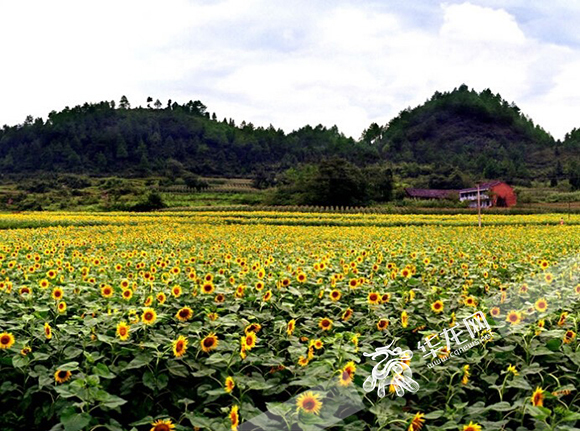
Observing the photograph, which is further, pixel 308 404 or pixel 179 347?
pixel 179 347

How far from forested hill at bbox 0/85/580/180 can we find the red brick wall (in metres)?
14.9

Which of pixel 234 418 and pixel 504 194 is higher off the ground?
pixel 504 194

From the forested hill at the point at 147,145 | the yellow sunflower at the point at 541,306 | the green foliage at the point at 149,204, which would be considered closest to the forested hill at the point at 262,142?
the forested hill at the point at 147,145

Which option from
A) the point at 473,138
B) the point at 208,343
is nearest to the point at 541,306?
the point at 208,343

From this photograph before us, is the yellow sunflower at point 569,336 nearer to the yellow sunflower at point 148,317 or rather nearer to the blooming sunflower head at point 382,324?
the blooming sunflower head at point 382,324

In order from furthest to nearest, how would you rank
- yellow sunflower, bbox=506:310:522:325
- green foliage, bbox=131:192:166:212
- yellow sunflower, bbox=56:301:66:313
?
green foliage, bbox=131:192:166:212, yellow sunflower, bbox=56:301:66:313, yellow sunflower, bbox=506:310:522:325

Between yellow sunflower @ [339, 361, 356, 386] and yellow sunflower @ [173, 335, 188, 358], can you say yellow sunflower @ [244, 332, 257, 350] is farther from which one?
yellow sunflower @ [339, 361, 356, 386]

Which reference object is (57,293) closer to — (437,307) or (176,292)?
(176,292)

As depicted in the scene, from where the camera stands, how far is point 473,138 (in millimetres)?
107625

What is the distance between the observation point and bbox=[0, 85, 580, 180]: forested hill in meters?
85.5

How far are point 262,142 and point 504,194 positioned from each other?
193 feet

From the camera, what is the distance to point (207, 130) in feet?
356

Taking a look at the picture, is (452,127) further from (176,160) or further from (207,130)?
(176,160)

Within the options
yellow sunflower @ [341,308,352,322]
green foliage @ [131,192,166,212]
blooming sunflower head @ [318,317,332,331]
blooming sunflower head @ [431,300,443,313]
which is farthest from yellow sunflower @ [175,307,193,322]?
green foliage @ [131,192,166,212]
